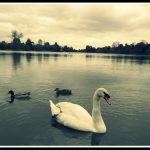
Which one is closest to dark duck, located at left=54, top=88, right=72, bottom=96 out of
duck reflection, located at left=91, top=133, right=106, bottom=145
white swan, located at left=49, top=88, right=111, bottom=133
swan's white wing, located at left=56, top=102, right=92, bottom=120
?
swan's white wing, located at left=56, top=102, right=92, bottom=120

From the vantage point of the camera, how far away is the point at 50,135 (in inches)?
467

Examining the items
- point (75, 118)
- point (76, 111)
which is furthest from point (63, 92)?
point (75, 118)

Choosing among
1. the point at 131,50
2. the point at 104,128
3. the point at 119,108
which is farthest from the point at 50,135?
the point at 131,50

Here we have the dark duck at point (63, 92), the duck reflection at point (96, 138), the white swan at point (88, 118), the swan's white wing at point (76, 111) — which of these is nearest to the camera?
the duck reflection at point (96, 138)

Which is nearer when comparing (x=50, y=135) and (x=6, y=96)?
(x=50, y=135)

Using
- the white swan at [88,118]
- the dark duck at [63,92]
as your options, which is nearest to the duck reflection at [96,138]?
the white swan at [88,118]

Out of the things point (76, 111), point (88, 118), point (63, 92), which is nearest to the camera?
point (88, 118)

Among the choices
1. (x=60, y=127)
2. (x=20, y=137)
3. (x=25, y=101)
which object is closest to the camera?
(x=20, y=137)

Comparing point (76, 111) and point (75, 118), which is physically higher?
point (76, 111)

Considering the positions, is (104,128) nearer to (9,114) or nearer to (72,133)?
(72,133)

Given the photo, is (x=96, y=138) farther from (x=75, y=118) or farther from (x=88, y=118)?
(x=75, y=118)

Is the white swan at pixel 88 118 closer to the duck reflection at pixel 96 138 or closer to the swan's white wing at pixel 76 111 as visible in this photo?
the swan's white wing at pixel 76 111
